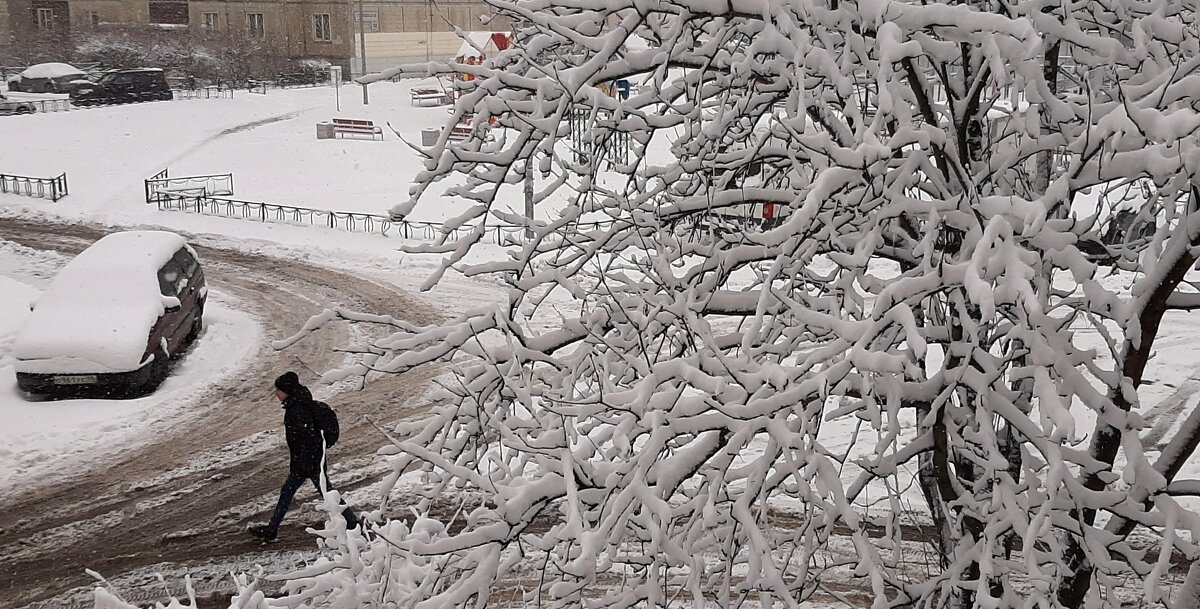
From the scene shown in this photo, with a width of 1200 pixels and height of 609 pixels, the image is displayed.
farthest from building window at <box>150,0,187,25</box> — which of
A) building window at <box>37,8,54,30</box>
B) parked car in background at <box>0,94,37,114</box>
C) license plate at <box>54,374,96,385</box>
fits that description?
license plate at <box>54,374,96,385</box>

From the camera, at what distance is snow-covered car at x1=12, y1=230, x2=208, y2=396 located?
43.2 ft

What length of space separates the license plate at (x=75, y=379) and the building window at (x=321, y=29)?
5160cm

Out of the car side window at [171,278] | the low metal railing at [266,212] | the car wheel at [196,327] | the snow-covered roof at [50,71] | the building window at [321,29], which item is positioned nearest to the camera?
the car side window at [171,278]

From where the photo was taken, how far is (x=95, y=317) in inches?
532

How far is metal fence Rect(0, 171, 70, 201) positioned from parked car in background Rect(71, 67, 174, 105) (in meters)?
16.9

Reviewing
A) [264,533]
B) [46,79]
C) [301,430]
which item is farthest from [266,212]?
[46,79]

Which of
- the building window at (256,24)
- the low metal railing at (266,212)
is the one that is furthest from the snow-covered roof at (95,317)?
the building window at (256,24)

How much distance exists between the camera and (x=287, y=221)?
2522 cm

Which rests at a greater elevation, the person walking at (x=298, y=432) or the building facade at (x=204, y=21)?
the building facade at (x=204, y=21)

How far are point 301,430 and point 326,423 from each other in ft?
0.82

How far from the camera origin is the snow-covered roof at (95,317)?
43.1ft

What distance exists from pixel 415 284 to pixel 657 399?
15861 millimetres

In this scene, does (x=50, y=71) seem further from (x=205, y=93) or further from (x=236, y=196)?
(x=236, y=196)

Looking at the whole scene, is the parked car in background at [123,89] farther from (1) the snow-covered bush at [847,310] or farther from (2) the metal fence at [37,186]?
(1) the snow-covered bush at [847,310]
